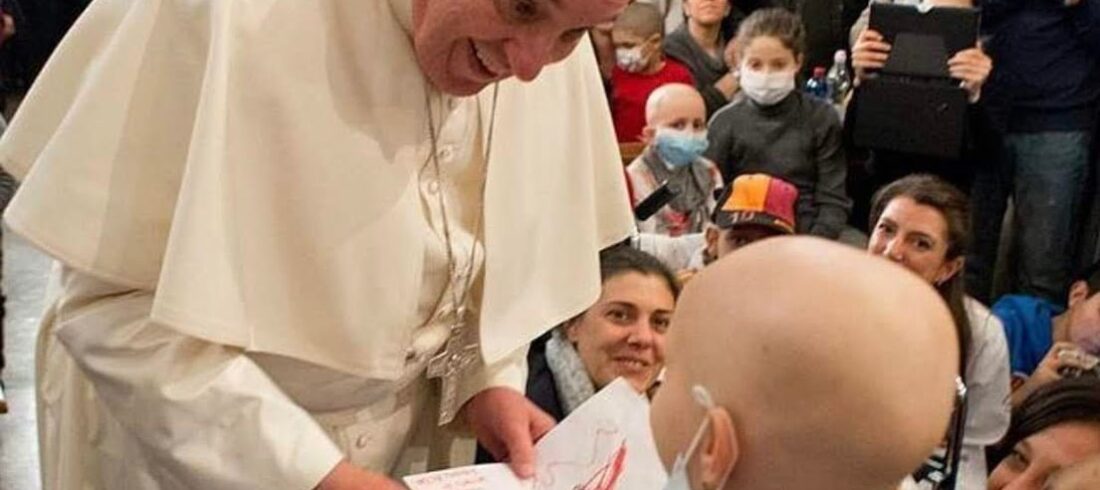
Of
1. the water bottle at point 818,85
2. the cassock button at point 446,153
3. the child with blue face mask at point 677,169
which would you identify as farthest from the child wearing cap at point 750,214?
the cassock button at point 446,153

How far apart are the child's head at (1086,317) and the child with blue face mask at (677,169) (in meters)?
0.86

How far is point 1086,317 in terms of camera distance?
323 centimetres

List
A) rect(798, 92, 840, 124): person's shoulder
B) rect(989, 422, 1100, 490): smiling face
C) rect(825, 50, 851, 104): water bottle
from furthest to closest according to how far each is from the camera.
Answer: rect(825, 50, 851, 104): water bottle
rect(798, 92, 840, 124): person's shoulder
rect(989, 422, 1100, 490): smiling face

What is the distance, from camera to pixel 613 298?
2629 mm

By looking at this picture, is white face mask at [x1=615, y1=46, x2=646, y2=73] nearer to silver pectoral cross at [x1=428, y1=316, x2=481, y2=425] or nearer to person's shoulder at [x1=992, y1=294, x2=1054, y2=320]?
person's shoulder at [x1=992, y1=294, x2=1054, y2=320]

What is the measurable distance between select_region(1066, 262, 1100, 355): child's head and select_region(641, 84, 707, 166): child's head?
96 centimetres

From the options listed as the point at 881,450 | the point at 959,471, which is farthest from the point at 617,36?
the point at 881,450

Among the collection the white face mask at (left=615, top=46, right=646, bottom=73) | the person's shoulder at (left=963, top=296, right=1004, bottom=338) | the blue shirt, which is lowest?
the blue shirt

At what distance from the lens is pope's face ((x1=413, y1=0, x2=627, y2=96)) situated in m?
1.23

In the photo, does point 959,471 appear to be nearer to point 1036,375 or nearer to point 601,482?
point 1036,375

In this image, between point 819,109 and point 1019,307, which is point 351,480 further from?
point 819,109

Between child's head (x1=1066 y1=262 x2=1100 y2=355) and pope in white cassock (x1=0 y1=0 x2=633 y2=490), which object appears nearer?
pope in white cassock (x1=0 y1=0 x2=633 y2=490)

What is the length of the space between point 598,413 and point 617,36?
124 inches

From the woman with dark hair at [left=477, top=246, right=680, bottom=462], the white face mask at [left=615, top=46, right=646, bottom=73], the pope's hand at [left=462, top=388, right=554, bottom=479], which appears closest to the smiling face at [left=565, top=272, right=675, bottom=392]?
the woman with dark hair at [left=477, top=246, right=680, bottom=462]
